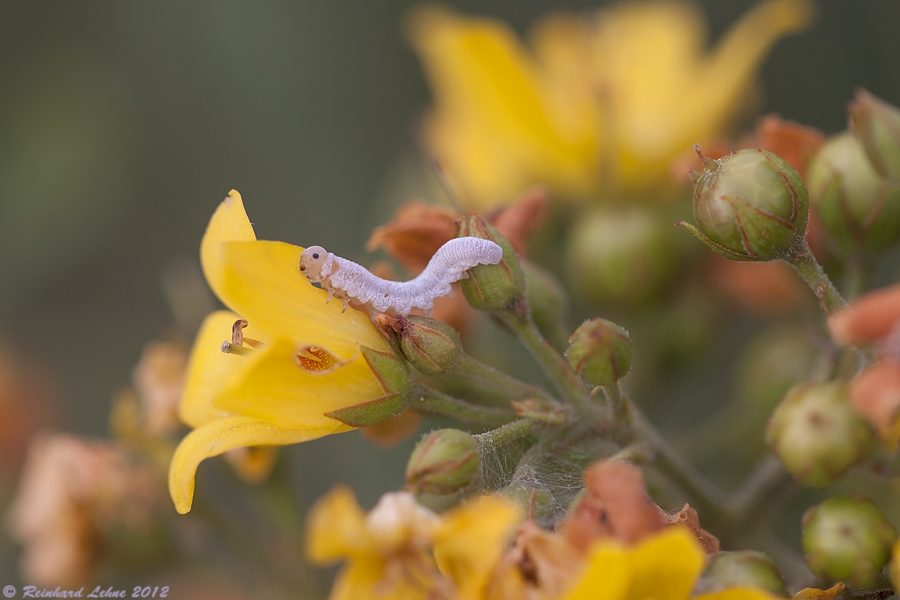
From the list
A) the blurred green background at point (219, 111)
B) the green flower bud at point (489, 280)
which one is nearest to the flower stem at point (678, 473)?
the green flower bud at point (489, 280)

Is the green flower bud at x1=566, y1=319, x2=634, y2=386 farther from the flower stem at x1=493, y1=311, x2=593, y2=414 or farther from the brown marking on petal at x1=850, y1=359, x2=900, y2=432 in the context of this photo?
the brown marking on petal at x1=850, y1=359, x2=900, y2=432

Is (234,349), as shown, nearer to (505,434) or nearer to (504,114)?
(505,434)

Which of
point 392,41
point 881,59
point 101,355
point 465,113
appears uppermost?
point 392,41

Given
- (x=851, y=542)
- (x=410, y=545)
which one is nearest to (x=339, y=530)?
(x=410, y=545)

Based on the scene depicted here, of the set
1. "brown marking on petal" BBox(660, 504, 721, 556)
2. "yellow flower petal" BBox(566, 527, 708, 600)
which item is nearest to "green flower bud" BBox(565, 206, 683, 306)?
"brown marking on petal" BBox(660, 504, 721, 556)

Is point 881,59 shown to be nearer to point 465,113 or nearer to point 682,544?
point 465,113

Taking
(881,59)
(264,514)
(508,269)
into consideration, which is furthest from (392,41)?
(508,269)
